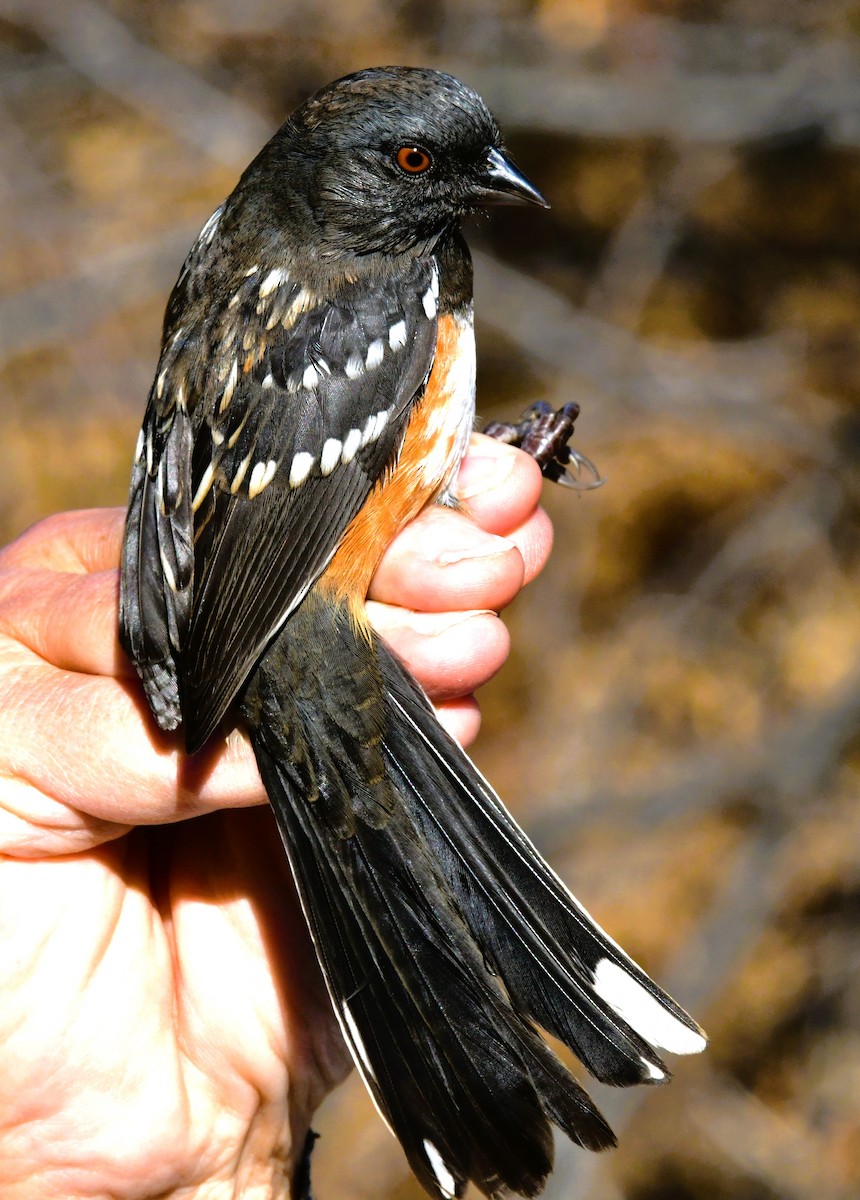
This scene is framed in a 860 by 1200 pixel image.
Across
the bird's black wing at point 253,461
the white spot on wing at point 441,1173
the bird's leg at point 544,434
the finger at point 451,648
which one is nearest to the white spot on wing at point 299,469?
the bird's black wing at point 253,461

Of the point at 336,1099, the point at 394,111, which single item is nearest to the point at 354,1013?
the point at 394,111

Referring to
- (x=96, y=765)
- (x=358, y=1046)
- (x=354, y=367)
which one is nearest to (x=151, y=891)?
(x=96, y=765)

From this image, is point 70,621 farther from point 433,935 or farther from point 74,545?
point 433,935

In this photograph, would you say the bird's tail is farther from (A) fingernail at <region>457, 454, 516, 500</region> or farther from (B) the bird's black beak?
(B) the bird's black beak

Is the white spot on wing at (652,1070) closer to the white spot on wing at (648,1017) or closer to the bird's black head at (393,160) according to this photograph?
the white spot on wing at (648,1017)

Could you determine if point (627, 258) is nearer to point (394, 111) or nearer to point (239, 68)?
point (239, 68)
